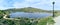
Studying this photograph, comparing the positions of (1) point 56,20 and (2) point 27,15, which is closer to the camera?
(2) point 27,15

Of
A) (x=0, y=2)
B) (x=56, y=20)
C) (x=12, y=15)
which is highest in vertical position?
(x=0, y=2)

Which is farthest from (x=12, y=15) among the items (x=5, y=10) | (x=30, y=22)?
(x=30, y=22)

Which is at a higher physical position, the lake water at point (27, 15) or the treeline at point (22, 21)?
the lake water at point (27, 15)

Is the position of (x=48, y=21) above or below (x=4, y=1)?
below

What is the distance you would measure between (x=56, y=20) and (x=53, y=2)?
0.51m

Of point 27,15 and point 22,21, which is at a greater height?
point 27,15

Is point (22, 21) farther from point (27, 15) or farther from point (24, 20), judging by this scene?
point (27, 15)

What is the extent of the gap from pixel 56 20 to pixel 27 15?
0.75 meters

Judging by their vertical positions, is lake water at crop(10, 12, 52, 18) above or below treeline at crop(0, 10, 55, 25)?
above

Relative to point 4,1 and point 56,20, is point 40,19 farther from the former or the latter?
point 4,1

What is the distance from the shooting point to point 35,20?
3736mm

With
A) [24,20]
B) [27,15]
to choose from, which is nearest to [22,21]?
[24,20]

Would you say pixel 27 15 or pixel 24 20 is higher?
pixel 27 15

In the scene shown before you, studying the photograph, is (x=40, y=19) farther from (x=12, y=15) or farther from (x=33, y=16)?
(x=12, y=15)
